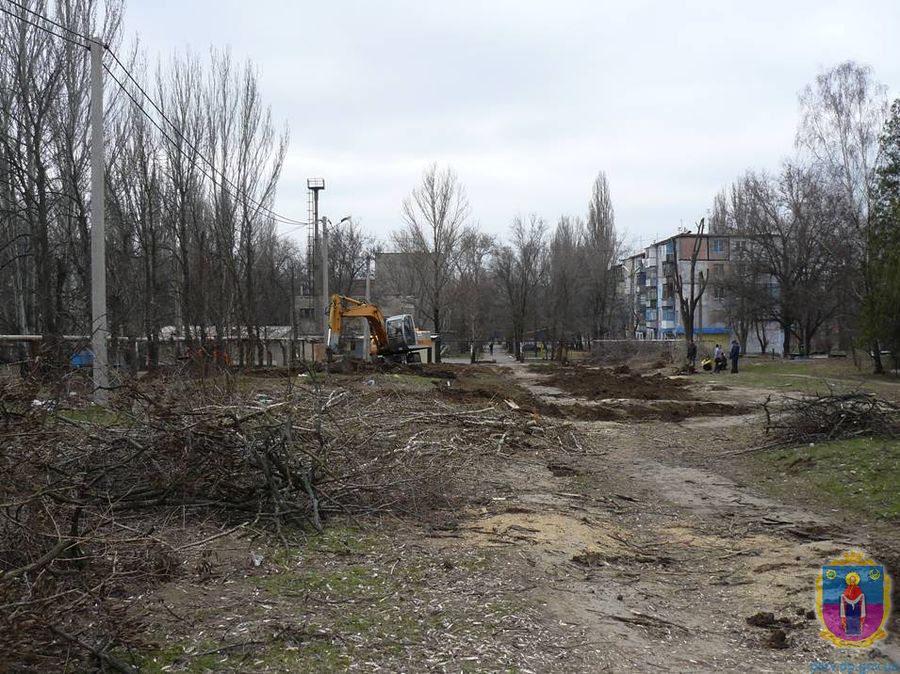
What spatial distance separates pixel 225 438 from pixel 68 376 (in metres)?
1.72

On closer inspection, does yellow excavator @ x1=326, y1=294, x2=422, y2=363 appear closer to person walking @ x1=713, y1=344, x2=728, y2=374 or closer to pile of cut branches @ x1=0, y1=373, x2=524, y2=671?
person walking @ x1=713, y1=344, x2=728, y2=374

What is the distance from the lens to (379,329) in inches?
1476

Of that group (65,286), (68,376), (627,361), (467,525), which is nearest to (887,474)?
(467,525)

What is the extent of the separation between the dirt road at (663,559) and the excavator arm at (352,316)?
20792 mm

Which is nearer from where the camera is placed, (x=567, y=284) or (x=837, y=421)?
(x=837, y=421)

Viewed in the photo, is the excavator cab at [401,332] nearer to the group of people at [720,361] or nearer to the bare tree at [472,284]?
the group of people at [720,361]

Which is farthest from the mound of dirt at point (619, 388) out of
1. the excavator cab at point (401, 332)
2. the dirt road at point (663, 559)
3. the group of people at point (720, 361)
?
the dirt road at point (663, 559)

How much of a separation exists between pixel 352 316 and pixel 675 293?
182 feet

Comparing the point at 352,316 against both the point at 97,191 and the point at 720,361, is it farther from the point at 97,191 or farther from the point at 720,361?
the point at 97,191

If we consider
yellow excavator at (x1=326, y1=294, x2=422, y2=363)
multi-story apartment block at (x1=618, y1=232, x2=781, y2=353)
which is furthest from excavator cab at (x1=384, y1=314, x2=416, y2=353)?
multi-story apartment block at (x1=618, y1=232, x2=781, y2=353)

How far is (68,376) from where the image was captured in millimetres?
8180

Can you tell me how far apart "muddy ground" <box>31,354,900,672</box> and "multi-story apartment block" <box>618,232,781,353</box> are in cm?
5526

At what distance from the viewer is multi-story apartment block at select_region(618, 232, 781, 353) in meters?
75.4

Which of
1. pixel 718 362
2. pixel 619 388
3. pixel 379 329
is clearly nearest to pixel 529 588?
pixel 619 388
